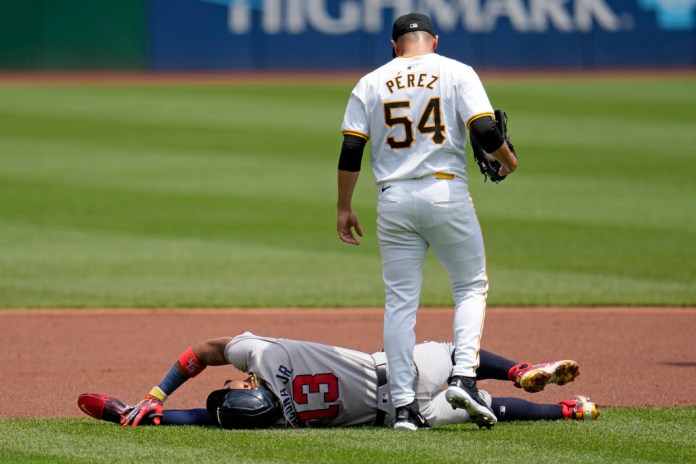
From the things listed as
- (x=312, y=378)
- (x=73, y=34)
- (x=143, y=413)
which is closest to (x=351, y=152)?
(x=312, y=378)

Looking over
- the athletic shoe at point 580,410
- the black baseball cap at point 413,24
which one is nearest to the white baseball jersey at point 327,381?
the athletic shoe at point 580,410

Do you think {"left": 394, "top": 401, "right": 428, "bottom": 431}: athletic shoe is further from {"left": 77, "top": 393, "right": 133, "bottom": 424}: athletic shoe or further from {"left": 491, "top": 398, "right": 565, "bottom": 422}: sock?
{"left": 77, "top": 393, "right": 133, "bottom": 424}: athletic shoe

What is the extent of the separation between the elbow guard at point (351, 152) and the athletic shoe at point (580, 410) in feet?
5.34

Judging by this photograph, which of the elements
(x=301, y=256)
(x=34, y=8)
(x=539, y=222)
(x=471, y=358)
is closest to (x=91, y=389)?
(x=471, y=358)

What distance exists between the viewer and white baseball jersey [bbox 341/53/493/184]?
5375 millimetres

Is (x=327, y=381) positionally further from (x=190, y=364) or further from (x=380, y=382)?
(x=190, y=364)

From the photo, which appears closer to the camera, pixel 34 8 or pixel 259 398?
pixel 259 398

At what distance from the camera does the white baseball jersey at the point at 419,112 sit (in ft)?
17.6

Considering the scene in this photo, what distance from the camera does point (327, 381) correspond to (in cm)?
554

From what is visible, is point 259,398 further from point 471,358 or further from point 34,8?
point 34,8

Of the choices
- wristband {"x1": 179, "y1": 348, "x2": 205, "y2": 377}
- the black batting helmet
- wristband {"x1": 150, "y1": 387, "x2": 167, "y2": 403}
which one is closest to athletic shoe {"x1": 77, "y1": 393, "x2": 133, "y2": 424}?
wristband {"x1": 150, "y1": 387, "x2": 167, "y2": 403}

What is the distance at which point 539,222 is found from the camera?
43.0 ft

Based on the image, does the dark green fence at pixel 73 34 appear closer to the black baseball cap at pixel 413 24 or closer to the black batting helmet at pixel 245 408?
the black baseball cap at pixel 413 24

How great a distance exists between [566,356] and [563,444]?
2602mm
